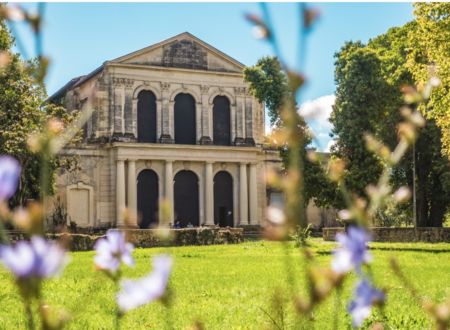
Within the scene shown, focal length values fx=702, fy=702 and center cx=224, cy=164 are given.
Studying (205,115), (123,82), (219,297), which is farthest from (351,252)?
(205,115)

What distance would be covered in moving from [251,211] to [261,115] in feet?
23.6

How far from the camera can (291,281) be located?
1.35 metres

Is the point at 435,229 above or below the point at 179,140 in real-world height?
below

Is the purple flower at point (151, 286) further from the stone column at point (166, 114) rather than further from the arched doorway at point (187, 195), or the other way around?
the stone column at point (166, 114)

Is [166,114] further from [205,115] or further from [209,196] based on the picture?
[209,196]

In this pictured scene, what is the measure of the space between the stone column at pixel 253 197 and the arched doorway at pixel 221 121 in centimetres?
249

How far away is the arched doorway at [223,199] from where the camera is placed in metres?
45.4

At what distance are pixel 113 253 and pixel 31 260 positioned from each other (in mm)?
425

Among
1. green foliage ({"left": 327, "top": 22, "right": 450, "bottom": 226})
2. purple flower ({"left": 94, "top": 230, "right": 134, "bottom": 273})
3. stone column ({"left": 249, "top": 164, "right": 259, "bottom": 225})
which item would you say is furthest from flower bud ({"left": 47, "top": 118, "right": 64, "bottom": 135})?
stone column ({"left": 249, "top": 164, "right": 259, "bottom": 225})

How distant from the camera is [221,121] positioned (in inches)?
1837

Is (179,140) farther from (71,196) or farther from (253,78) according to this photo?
(253,78)

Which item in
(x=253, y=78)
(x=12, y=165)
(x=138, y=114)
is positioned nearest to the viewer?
(x=12, y=165)

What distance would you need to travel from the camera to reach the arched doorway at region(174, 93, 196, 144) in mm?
45312

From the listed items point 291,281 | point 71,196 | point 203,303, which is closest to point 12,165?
point 291,281
